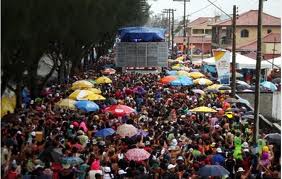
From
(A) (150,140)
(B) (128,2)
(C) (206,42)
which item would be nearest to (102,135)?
(A) (150,140)

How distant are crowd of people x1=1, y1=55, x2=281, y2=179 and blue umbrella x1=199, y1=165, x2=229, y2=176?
0.70 ft

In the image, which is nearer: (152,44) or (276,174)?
(276,174)

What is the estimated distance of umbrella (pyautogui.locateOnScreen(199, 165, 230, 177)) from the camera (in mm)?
12805

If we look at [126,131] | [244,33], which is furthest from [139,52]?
[244,33]

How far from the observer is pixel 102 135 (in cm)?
1717

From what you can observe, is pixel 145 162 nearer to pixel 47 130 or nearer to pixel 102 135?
pixel 102 135

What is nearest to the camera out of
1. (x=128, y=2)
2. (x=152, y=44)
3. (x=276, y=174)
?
(x=276, y=174)

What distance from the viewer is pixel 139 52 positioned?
45.7 meters

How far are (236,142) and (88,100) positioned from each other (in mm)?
6637

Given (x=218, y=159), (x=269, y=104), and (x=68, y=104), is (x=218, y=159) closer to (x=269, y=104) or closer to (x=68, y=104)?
(x=68, y=104)

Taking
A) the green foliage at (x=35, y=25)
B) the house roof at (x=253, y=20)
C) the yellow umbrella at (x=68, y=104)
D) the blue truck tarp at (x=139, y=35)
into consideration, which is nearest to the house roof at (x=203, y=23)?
the house roof at (x=253, y=20)

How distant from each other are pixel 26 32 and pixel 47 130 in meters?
6.07

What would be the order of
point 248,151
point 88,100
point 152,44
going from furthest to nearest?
point 152,44
point 88,100
point 248,151

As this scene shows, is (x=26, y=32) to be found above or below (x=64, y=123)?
above
